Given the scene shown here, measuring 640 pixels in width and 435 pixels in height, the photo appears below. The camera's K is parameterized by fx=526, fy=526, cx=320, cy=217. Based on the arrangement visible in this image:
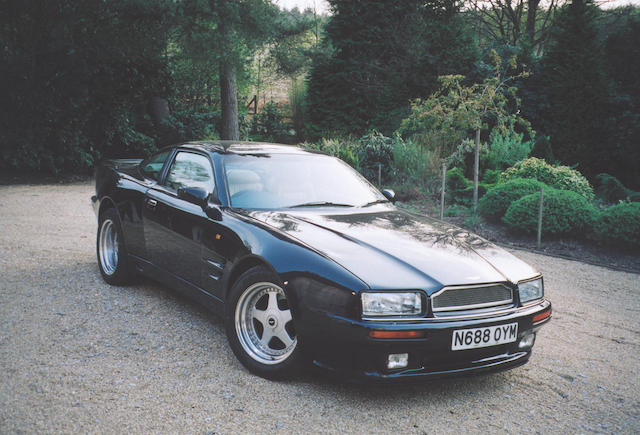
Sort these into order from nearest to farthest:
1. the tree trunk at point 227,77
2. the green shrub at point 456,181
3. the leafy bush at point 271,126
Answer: the green shrub at point 456,181
the tree trunk at point 227,77
the leafy bush at point 271,126

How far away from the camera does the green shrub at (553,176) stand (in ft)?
31.0

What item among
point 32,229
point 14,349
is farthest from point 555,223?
point 32,229

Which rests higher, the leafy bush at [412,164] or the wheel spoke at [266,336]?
the leafy bush at [412,164]

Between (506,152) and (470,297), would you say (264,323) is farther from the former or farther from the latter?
(506,152)

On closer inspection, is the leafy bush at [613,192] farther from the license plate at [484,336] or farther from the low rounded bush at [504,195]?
the license plate at [484,336]

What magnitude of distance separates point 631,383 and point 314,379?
2.11 metres

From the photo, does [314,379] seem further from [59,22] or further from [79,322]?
[59,22]

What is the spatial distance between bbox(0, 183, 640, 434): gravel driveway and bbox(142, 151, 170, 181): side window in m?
1.10

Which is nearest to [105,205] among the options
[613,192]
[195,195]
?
[195,195]

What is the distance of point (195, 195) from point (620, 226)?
20.0ft

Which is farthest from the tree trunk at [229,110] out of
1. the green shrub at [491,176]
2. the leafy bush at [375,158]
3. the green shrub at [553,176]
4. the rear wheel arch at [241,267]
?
the rear wheel arch at [241,267]

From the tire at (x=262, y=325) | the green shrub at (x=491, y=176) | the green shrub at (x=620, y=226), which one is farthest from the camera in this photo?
the green shrub at (x=491, y=176)

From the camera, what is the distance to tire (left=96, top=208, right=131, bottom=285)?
16.4ft

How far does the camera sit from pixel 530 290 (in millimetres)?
3307
